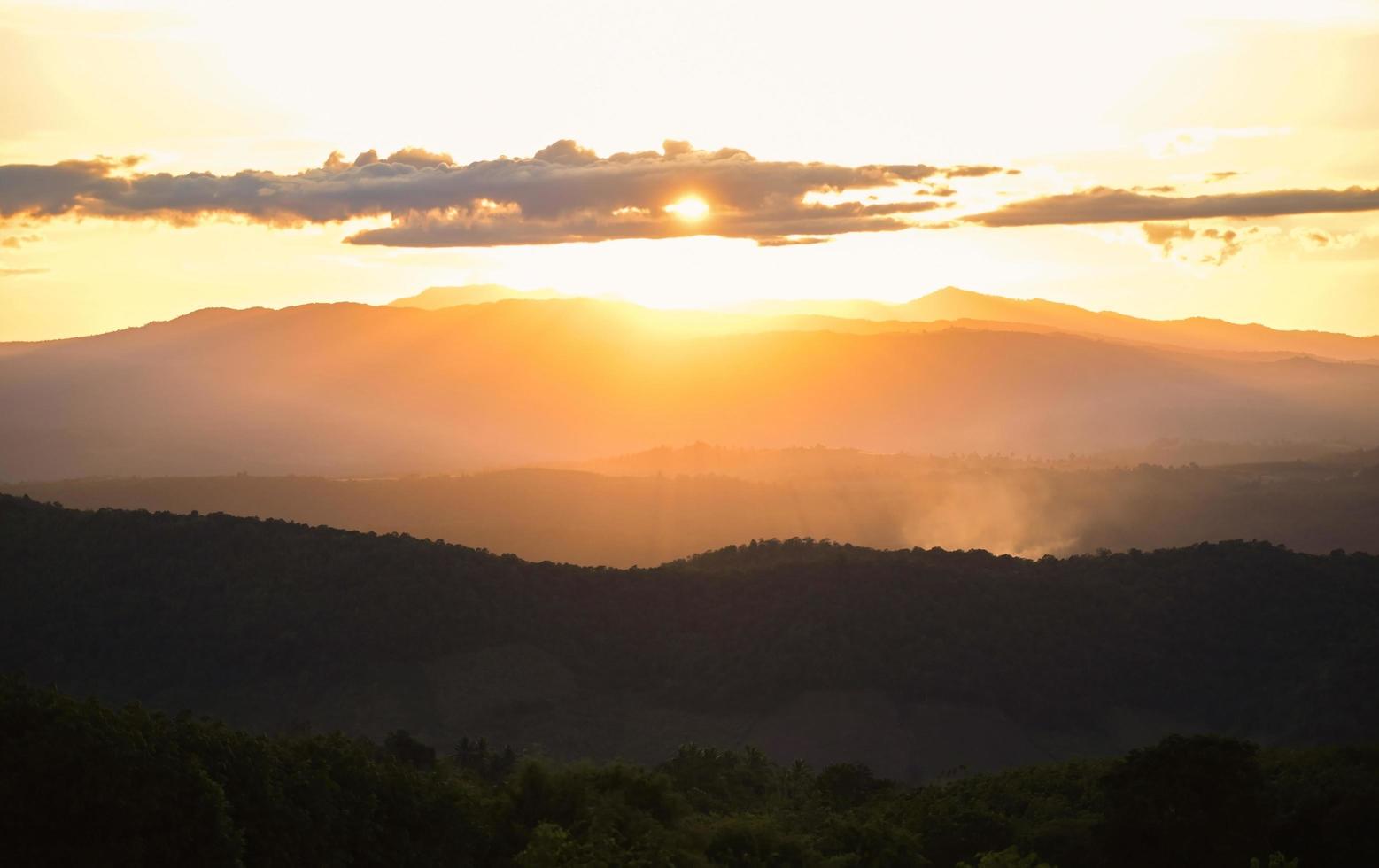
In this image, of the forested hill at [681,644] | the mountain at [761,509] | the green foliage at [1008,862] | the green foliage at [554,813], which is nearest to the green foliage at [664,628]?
the forested hill at [681,644]

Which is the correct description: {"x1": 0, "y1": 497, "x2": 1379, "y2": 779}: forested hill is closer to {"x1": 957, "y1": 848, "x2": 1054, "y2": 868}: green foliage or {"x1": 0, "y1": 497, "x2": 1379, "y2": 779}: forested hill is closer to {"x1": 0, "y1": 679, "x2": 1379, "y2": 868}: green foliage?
{"x1": 0, "y1": 679, "x2": 1379, "y2": 868}: green foliage

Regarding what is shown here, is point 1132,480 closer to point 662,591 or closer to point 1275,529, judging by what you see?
point 1275,529

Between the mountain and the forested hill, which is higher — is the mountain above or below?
below

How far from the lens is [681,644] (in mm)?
95188

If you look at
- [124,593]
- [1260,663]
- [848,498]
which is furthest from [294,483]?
[1260,663]

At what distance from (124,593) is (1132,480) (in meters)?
137

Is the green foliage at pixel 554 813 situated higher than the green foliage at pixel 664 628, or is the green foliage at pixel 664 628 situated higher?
the green foliage at pixel 554 813

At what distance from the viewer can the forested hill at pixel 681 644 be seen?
85562 mm

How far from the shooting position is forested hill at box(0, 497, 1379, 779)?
85562 mm

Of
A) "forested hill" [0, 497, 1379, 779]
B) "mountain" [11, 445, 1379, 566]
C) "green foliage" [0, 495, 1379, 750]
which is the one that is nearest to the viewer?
"forested hill" [0, 497, 1379, 779]

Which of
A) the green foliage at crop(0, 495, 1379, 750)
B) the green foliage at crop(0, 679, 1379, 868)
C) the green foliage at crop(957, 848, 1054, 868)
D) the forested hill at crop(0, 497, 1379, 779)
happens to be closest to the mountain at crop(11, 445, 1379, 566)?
the green foliage at crop(0, 495, 1379, 750)

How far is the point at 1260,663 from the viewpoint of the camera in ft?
306

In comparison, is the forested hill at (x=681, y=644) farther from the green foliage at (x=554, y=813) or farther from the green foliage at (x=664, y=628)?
the green foliage at (x=554, y=813)

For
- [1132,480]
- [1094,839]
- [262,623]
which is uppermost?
[1094,839]
